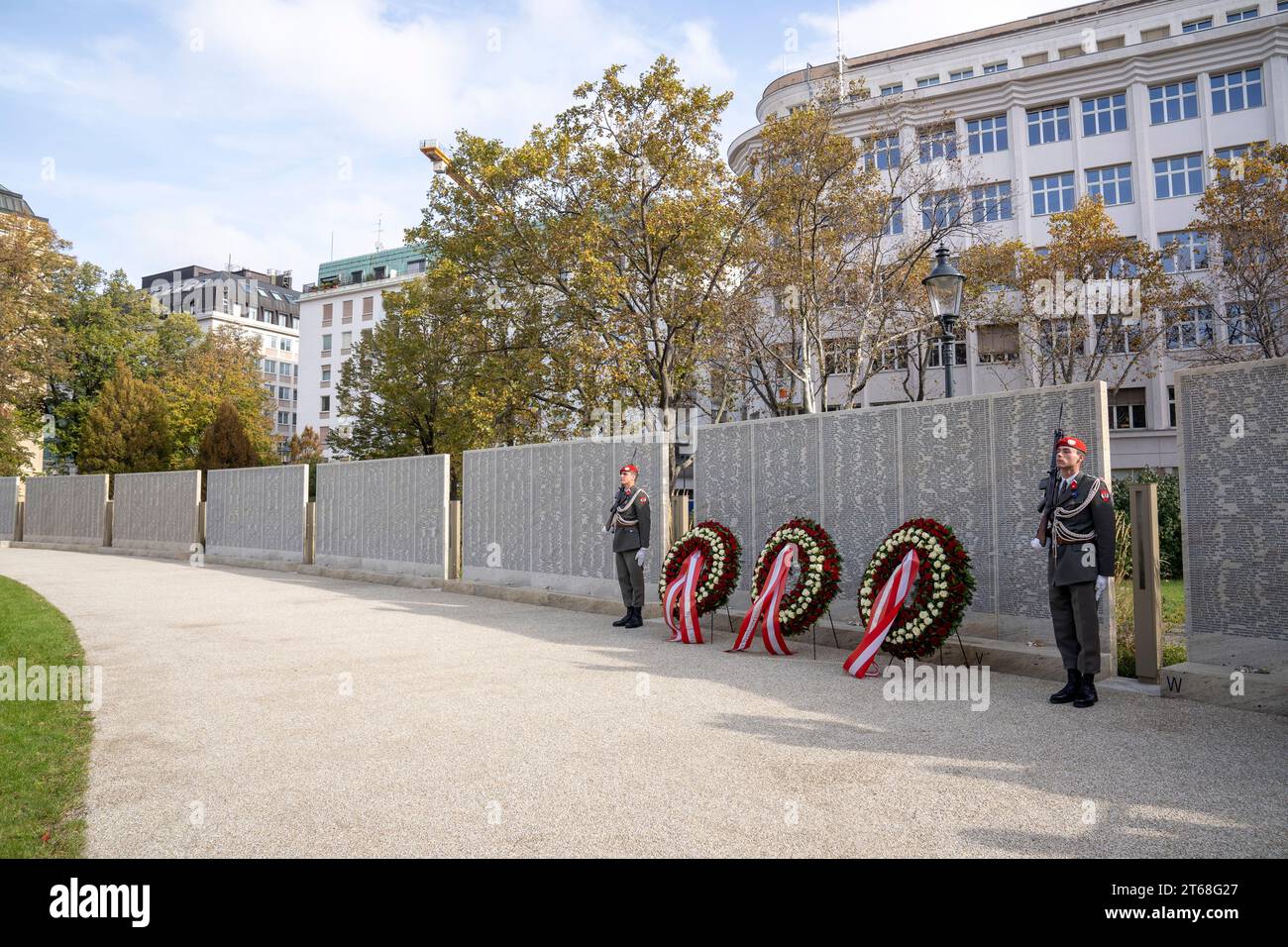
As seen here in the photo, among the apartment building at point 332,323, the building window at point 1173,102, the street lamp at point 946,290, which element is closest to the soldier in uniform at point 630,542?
the street lamp at point 946,290

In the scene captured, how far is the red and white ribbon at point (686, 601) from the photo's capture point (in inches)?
374

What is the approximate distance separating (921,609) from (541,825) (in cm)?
443

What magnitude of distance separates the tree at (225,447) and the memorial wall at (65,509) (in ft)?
16.7

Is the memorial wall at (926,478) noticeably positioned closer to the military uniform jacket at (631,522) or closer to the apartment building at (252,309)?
the military uniform jacket at (631,522)

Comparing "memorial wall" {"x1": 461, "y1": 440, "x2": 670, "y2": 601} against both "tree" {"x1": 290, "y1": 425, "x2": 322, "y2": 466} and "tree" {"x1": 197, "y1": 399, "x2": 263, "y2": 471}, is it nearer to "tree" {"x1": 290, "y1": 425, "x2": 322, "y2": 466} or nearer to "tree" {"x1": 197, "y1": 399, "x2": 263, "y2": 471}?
"tree" {"x1": 197, "y1": 399, "x2": 263, "y2": 471}

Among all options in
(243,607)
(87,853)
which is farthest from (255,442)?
(87,853)

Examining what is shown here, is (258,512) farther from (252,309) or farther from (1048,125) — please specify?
(252,309)

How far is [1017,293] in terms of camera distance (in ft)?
107

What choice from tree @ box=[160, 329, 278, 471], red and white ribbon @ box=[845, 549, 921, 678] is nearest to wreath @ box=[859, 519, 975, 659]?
red and white ribbon @ box=[845, 549, 921, 678]

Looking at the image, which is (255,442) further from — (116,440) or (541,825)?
(541,825)

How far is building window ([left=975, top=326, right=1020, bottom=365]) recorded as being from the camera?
114 ft

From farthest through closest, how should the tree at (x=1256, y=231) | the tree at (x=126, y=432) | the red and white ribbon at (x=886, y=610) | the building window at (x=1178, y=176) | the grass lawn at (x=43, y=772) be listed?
the building window at (x=1178, y=176)
the tree at (x=126, y=432)
the tree at (x=1256, y=231)
the red and white ribbon at (x=886, y=610)
the grass lawn at (x=43, y=772)

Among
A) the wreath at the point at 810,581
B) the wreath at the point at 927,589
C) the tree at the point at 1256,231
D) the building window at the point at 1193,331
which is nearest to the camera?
the wreath at the point at 927,589
